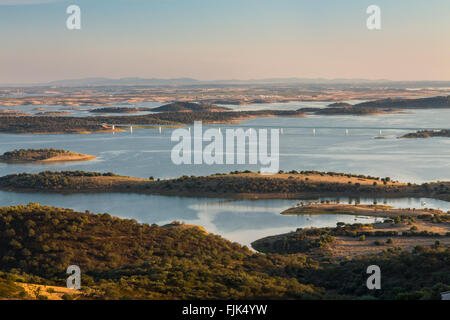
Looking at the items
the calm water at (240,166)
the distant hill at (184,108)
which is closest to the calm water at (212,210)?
the calm water at (240,166)

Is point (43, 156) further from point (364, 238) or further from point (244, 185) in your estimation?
point (364, 238)

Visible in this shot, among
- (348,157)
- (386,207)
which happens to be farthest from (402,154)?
(386,207)

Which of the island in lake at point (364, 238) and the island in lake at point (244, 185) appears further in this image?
the island in lake at point (244, 185)

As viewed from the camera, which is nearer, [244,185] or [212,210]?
[212,210]

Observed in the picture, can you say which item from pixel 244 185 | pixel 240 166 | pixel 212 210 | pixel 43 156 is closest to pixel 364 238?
pixel 212 210

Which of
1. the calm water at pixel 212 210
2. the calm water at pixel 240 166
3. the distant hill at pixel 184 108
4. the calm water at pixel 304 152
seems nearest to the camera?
the calm water at pixel 212 210

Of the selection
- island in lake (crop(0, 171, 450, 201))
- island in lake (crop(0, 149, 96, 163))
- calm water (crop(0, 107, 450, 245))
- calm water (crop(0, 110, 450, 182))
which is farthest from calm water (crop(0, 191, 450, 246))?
island in lake (crop(0, 149, 96, 163))

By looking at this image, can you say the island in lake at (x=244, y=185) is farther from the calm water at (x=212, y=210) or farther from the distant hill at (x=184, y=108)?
the distant hill at (x=184, y=108)
